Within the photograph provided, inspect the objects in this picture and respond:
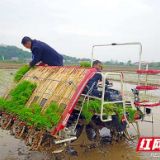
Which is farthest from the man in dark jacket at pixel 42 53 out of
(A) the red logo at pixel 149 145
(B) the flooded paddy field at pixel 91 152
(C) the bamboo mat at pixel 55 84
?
(A) the red logo at pixel 149 145

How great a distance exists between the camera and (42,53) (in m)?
6.27

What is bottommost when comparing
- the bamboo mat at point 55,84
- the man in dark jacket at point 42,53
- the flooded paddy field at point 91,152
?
the flooded paddy field at point 91,152

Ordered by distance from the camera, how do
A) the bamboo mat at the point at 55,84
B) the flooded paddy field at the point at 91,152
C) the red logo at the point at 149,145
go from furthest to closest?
the red logo at the point at 149,145 → the flooded paddy field at the point at 91,152 → the bamboo mat at the point at 55,84

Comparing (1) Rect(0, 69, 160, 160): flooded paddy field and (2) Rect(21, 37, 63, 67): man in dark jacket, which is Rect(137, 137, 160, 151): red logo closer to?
(1) Rect(0, 69, 160, 160): flooded paddy field

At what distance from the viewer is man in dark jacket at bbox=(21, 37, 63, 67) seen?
19.9 feet

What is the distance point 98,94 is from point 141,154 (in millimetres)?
2222

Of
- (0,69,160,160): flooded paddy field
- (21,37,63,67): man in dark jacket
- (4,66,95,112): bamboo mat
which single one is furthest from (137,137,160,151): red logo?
(21,37,63,67): man in dark jacket

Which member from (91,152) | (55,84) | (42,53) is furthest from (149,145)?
(42,53)

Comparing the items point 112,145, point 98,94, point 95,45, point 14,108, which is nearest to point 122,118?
point 98,94

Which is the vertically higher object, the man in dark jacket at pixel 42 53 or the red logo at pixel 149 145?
the man in dark jacket at pixel 42 53

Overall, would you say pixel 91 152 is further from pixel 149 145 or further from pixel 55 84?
pixel 55 84

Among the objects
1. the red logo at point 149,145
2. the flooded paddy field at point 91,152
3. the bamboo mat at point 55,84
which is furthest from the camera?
the red logo at point 149,145

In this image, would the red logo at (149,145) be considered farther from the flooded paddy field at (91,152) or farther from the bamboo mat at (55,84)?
the bamboo mat at (55,84)

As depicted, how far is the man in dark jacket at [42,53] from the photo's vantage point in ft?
19.9
